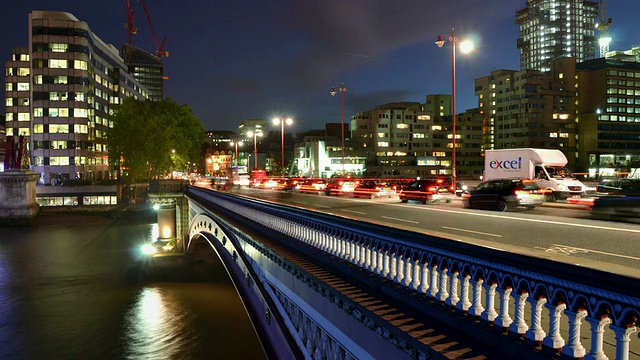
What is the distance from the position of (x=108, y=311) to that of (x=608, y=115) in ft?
419

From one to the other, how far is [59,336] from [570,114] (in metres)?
124

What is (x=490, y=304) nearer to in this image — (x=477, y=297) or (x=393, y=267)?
(x=477, y=297)

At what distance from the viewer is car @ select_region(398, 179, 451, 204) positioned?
28.2m

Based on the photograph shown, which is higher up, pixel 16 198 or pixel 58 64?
pixel 58 64

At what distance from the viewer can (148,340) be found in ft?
91.4

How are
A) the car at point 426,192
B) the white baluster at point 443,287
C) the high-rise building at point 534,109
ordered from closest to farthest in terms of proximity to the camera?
1. the white baluster at point 443,287
2. the car at point 426,192
3. the high-rise building at point 534,109

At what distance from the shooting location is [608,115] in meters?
119

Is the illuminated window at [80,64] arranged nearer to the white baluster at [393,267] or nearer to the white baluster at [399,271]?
the white baluster at [393,267]

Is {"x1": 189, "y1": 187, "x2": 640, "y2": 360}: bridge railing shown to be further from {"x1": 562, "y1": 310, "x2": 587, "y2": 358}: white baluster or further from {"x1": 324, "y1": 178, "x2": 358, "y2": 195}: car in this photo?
{"x1": 324, "y1": 178, "x2": 358, "y2": 195}: car

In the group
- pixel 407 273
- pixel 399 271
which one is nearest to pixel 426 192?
pixel 399 271

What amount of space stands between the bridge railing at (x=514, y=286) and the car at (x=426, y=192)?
66.3ft

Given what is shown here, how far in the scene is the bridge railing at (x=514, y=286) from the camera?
3.69 m

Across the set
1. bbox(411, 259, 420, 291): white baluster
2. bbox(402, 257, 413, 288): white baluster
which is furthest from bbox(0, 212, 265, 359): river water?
bbox(411, 259, 420, 291): white baluster

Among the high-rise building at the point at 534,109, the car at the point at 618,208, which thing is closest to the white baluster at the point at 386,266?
the car at the point at 618,208
